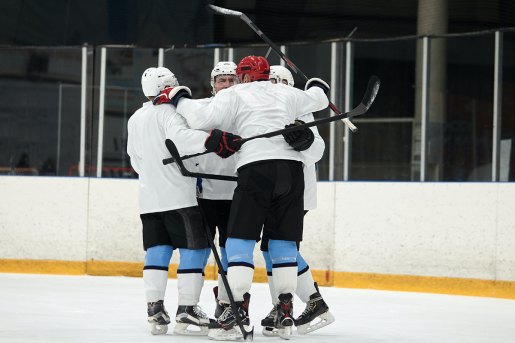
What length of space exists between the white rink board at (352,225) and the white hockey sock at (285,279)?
248 cm

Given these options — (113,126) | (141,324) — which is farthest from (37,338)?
(113,126)

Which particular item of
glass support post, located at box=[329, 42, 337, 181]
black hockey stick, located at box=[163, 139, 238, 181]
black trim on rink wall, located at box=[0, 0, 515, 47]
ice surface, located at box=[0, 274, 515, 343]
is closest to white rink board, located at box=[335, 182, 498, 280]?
ice surface, located at box=[0, 274, 515, 343]

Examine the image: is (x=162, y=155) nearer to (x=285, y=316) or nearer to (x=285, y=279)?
(x=285, y=279)

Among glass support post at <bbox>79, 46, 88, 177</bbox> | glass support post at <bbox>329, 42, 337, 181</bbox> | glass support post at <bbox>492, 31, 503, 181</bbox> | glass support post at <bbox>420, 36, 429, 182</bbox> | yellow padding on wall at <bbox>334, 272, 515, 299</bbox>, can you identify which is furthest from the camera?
Result: glass support post at <bbox>79, 46, 88, 177</bbox>

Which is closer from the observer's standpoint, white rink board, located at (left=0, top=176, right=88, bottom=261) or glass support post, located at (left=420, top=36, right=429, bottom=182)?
glass support post, located at (left=420, top=36, right=429, bottom=182)

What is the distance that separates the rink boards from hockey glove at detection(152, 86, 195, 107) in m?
2.65

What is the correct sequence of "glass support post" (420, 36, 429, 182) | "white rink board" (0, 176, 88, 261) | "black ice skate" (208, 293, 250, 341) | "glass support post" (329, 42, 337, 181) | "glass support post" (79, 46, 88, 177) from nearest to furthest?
"black ice skate" (208, 293, 250, 341) < "glass support post" (420, 36, 429, 182) < "glass support post" (329, 42, 337, 181) < "white rink board" (0, 176, 88, 261) < "glass support post" (79, 46, 88, 177)

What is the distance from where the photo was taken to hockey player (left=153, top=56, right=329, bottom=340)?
2.77 metres

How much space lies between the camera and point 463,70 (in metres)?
5.57

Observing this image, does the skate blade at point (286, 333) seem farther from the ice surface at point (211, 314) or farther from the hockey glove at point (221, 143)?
the hockey glove at point (221, 143)

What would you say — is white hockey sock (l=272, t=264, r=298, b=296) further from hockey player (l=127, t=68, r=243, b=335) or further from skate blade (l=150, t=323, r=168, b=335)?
skate blade (l=150, t=323, r=168, b=335)

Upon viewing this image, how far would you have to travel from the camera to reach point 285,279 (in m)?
2.83

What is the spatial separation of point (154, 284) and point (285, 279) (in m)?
0.58

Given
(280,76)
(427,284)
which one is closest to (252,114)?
(280,76)
